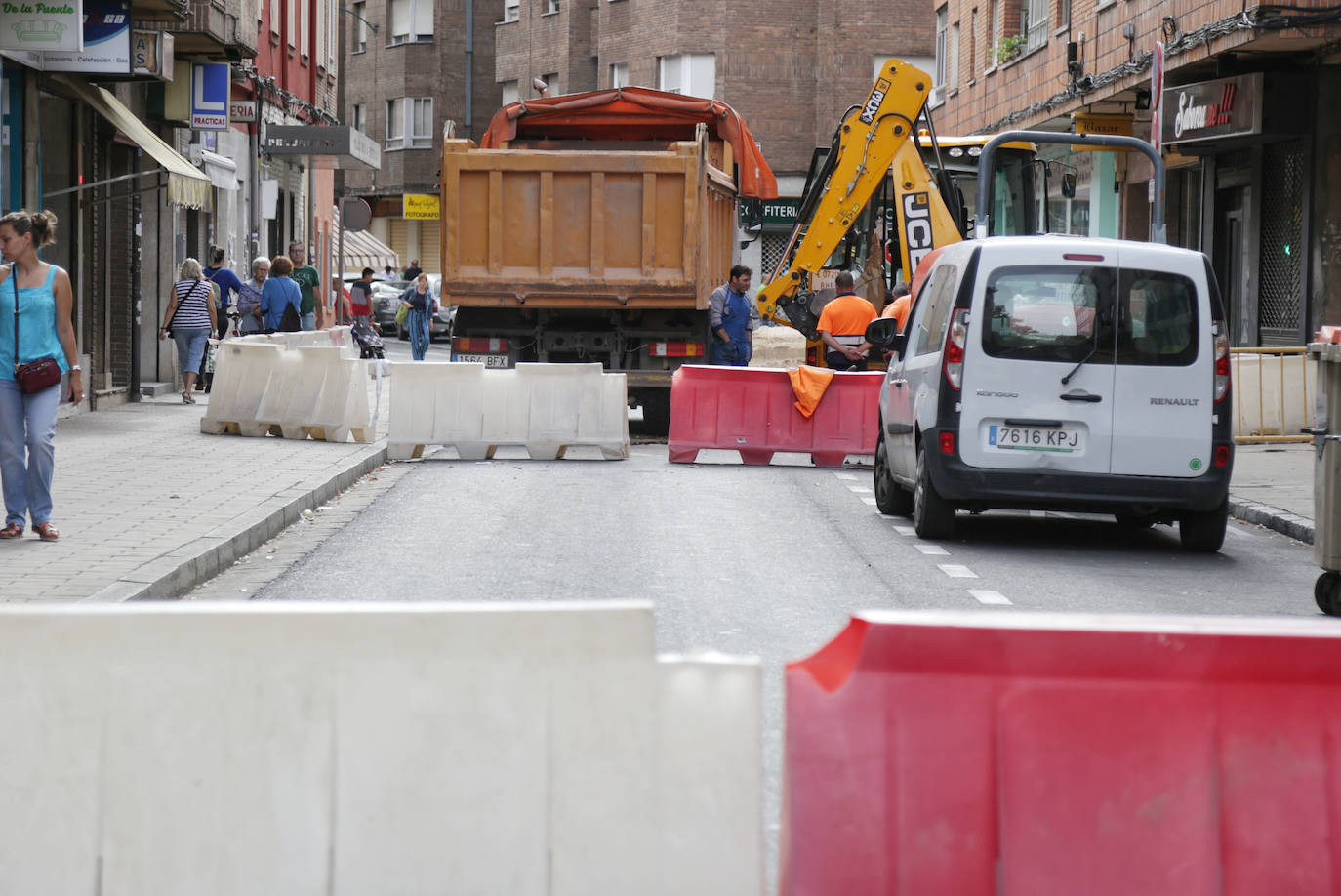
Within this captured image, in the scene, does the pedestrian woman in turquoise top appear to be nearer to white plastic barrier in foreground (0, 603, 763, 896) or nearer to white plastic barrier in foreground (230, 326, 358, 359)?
white plastic barrier in foreground (0, 603, 763, 896)

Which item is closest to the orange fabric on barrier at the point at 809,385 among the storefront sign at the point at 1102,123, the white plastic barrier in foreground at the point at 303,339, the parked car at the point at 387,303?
the white plastic barrier in foreground at the point at 303,339

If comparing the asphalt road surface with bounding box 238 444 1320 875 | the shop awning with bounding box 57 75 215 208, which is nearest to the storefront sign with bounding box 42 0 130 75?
the shop awning with bounding box 57 75 215 208

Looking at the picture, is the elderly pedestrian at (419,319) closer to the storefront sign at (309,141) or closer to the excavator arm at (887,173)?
the storefront sign at (309,141)

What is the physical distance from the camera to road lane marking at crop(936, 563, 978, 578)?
10.2 meters

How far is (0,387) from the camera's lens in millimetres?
10203

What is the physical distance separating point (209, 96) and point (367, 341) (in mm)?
11995

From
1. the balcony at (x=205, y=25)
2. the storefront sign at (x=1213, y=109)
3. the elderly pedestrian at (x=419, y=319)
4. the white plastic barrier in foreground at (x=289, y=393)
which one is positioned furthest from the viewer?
the elderly pedestrian at (x=419, y=319)

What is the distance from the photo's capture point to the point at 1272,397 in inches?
754

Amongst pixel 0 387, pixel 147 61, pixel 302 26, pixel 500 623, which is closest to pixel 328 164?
pixel 302 26

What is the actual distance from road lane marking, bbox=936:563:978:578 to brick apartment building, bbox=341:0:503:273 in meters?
54.4

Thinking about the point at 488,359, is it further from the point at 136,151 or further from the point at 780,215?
the point at 780,215

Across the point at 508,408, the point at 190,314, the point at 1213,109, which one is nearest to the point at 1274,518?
the point at 508,408

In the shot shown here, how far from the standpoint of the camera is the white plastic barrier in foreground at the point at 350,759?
372 centimetres

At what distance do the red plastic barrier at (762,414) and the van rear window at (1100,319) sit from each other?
566 cm
